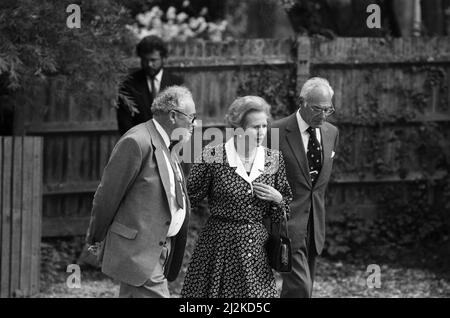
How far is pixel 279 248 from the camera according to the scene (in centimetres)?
642

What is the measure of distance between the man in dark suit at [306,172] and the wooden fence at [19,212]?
2.68 m

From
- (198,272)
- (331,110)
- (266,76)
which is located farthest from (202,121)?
(198,272)

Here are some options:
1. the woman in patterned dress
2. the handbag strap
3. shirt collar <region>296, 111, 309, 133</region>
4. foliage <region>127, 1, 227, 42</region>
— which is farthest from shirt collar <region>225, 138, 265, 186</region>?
foliage <region>127, 1, 227, 42</region>

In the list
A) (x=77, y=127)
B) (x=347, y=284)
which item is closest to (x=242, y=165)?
(x=347, y=284)

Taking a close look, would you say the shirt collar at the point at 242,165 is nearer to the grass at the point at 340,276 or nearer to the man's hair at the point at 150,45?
the man's hair at the point at 150,45

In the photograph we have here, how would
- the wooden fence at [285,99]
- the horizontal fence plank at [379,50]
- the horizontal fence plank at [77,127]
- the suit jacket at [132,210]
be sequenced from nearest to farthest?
the suit jacket at [132,210]
the horizontal fence plank at [77,127]
the wooden fence at [285,99]
the horizontal fence plank at [379,50]

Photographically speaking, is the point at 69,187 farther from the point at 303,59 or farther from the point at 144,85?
the point at 303,59

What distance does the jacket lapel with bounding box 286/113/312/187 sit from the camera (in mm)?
7117

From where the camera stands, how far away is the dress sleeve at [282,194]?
21.1 ft

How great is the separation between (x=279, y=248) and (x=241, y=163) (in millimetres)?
608

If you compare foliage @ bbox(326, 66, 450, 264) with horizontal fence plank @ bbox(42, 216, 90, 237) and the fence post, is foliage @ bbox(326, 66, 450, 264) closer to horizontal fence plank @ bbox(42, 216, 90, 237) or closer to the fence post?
the fence post

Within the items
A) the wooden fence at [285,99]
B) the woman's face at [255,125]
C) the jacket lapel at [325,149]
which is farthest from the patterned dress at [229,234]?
the wooden fence at [285,99]

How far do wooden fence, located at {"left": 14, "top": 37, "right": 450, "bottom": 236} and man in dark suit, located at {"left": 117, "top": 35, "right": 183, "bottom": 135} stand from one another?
4.29 feet

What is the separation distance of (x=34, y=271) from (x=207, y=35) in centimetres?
534
